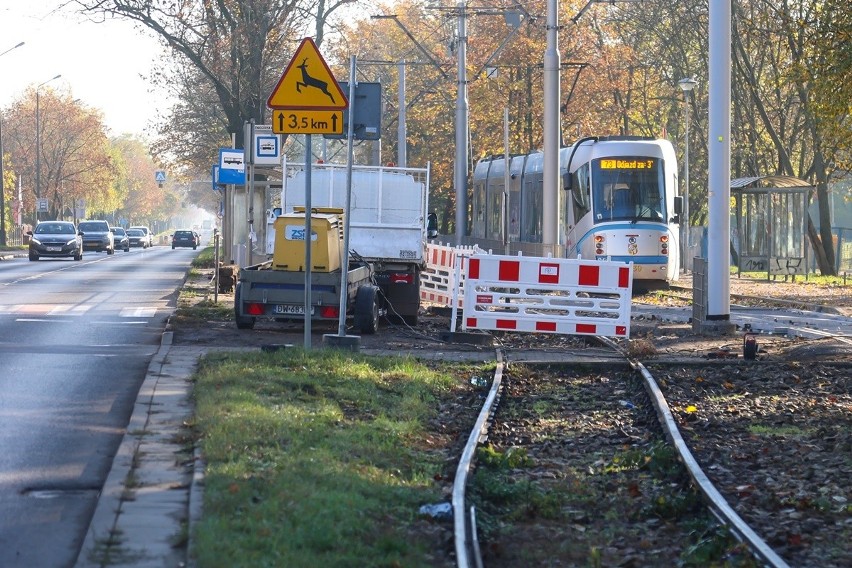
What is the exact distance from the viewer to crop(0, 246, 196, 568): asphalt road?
7.35 m

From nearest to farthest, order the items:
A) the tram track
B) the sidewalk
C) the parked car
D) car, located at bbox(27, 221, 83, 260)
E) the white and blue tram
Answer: the sidewalk < the tram track < the white and blue tram < car, located at bbox(27, 221, 83, 260) < the parked car

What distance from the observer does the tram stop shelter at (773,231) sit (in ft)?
132

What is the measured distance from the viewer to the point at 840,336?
66.1 feet

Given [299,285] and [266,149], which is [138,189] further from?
[299,285]

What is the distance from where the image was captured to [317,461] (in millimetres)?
8852

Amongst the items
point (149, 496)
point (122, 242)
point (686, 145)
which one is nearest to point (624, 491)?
point (149, 496)

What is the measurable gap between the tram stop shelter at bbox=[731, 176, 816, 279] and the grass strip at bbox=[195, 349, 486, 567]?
27494 millimetres

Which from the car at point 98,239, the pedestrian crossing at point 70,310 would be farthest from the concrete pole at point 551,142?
the car at point 98,239

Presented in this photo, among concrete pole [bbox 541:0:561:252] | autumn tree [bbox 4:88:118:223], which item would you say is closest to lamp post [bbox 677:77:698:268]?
concrete pole [bbox 541:0:561:252]

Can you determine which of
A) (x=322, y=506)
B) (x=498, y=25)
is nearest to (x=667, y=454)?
(x=322, y=506)

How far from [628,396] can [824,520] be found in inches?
223

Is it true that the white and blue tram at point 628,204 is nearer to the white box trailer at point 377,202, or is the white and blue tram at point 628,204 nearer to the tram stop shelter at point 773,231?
the tram stop shelter at point 773,231

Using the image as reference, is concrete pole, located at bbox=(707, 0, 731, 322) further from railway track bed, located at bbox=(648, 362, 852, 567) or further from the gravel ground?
railway track bed, located at bbox=(648, 362, 852, 567)

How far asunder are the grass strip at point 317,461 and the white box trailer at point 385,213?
7119mm
